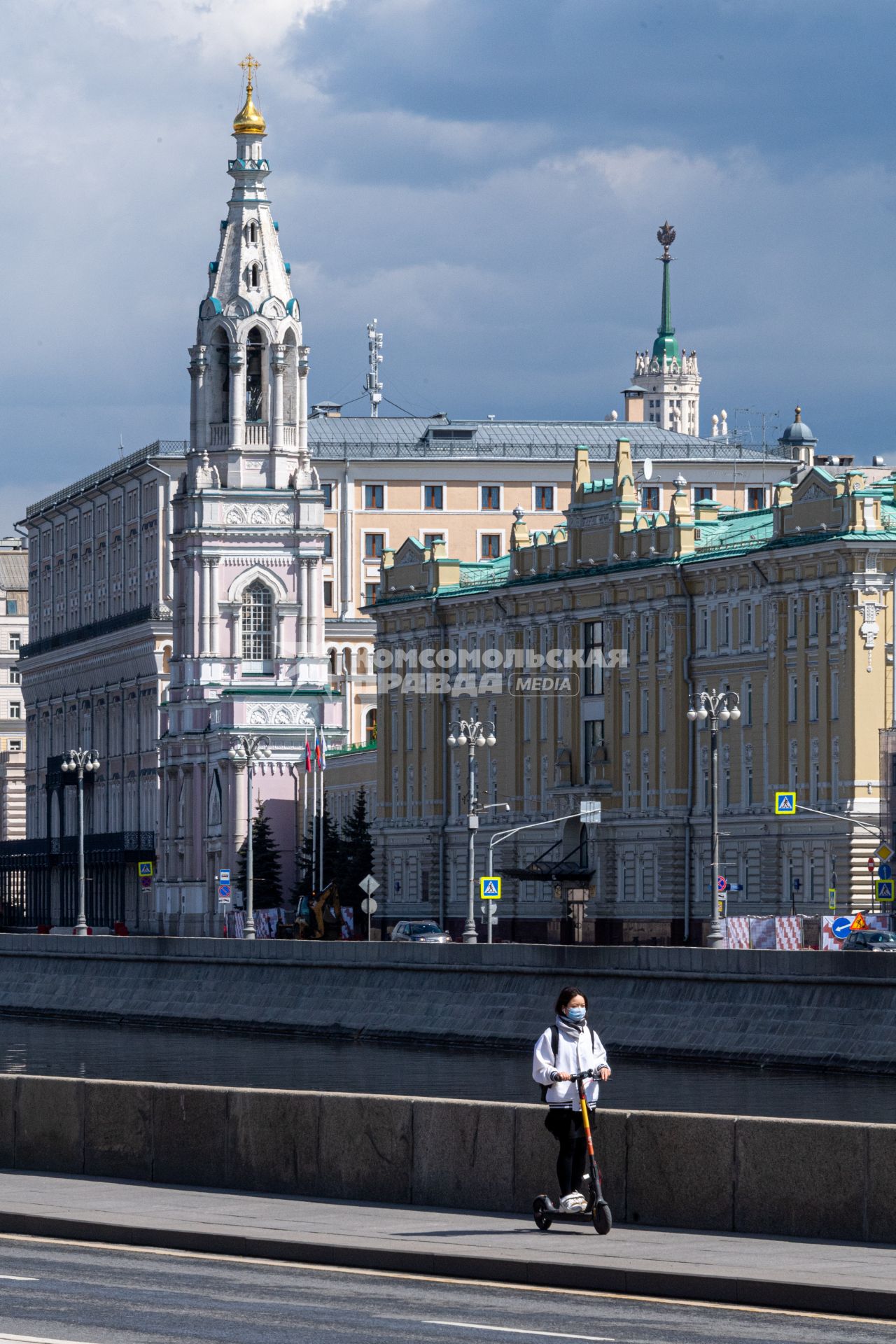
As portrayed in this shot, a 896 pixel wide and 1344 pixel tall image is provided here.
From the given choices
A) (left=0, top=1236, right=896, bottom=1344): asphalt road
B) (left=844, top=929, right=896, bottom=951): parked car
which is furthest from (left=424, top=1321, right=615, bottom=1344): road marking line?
(left=844, top=929, right=896, bottom=951): parked car

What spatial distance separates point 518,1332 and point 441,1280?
271 cm

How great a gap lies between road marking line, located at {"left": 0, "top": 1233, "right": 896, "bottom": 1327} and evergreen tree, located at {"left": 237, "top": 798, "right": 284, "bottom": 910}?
351 ft

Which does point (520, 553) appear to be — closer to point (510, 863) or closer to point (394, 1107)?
point (510, 863)

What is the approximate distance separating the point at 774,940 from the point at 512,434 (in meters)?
88.0

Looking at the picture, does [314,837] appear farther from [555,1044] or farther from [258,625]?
[555,1044]

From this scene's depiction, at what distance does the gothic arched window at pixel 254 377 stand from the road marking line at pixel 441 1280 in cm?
11425

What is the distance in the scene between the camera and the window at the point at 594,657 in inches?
4400

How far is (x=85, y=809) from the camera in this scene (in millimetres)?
162500

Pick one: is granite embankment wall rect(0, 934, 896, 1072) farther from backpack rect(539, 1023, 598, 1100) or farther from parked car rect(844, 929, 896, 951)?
backpack rect(539, 1023, 598, 1100)

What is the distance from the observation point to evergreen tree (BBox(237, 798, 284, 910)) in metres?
130

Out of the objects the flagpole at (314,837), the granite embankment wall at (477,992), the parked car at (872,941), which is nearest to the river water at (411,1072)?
the granite embankment wall at (477,992)

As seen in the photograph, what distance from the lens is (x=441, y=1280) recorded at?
68.7 ft

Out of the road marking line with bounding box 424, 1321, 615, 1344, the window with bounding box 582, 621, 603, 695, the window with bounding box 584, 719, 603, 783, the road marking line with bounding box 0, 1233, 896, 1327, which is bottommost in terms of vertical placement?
the road marking line with bounding box 0, 1233, 896, 1327

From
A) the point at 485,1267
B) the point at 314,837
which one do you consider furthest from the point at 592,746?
the point at 485,1267
